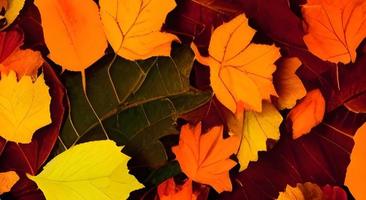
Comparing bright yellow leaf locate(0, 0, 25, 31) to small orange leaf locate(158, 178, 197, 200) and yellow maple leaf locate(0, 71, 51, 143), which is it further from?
small orange leaf locate(158, 178, 197, 200)

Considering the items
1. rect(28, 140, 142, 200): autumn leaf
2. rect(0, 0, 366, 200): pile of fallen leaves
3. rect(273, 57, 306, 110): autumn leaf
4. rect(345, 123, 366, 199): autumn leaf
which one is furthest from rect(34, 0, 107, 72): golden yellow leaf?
rect(345, 123, 366, 199): autumn leaf

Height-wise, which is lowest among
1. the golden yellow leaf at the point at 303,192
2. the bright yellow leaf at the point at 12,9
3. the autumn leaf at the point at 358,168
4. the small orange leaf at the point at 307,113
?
the golden yellow leaf at the point at 303,192

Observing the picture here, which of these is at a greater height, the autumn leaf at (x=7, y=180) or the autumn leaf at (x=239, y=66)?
the autumn leaf at (x=239, y=66)

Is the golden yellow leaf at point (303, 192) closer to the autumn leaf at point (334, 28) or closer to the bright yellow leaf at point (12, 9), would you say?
the autumn leaf at point (334, 28)

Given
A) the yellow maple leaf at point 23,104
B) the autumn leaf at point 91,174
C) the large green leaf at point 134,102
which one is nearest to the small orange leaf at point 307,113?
the large green leaf at point 134,102

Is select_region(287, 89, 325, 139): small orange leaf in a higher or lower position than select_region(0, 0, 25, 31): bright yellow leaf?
lower

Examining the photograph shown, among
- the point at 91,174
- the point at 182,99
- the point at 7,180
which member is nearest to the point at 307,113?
the point at 182,99
